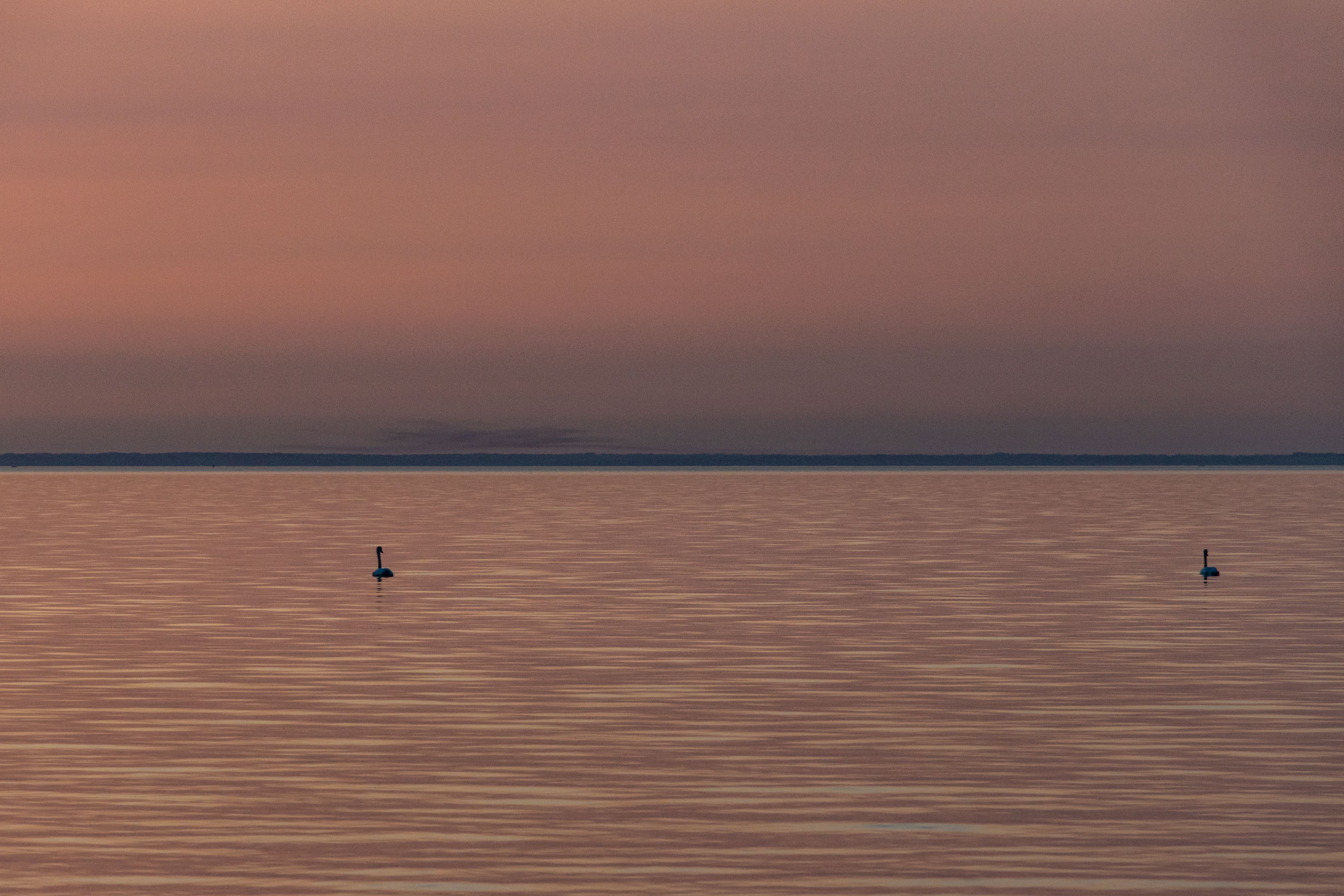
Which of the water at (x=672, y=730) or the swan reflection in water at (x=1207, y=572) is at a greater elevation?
the swan reflection in water at (x=1207, y=572)

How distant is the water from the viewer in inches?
803

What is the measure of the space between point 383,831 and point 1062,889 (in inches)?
272

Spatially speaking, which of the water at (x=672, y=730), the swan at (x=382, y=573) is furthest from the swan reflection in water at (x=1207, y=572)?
the water at (x=672, y=730)

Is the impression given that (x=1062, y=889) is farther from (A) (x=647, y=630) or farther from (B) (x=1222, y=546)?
(B) (x=1222, y=546)

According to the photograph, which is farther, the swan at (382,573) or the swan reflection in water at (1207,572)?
the swan reflection in water at (1207,572)

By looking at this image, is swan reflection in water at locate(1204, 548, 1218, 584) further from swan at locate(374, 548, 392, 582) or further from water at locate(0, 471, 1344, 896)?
water at locate(0, 471, 1344, 896)

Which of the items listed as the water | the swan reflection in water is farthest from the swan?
the water

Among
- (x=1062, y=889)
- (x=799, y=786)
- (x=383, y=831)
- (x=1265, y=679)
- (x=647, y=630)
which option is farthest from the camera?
(x=647, y=630)

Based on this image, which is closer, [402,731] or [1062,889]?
[1062,889]

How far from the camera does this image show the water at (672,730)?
2041 centimetres

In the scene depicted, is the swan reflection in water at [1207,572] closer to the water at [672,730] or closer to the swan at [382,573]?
the swan at [382,573]

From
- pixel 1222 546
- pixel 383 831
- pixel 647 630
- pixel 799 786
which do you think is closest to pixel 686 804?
pixel 799 786

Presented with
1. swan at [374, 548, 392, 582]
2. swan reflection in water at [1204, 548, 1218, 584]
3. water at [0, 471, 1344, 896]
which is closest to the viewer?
water at [0, 471, 1344, 896]

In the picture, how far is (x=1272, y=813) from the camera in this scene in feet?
74.8
